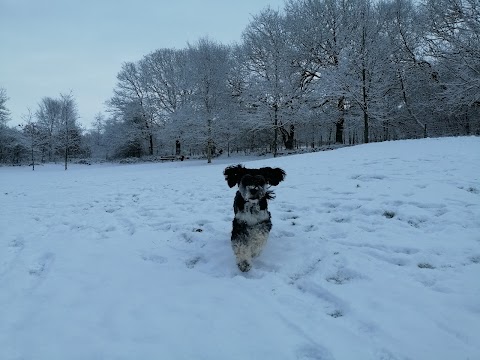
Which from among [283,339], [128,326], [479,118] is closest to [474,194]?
[283,339]

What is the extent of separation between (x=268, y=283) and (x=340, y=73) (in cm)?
2178

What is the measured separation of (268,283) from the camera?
12.8 feet

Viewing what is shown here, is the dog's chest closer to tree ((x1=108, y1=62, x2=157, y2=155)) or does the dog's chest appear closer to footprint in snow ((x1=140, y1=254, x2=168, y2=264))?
footprint in snow ((x1=140, y1=254, x2=168, y2=264))

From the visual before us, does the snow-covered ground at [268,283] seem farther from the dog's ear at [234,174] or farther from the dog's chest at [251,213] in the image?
the dog's ear at [234,174]

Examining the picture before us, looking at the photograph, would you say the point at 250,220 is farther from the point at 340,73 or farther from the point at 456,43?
the point at 456,43

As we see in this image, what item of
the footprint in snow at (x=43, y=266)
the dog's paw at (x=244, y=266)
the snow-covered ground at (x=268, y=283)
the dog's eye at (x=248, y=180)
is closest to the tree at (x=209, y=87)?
the snow-covered ground at (x=268, y=283)

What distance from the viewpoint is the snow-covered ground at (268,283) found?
2807mm

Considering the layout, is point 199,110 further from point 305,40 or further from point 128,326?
point 128,326

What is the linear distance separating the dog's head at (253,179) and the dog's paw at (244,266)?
857 millimetres

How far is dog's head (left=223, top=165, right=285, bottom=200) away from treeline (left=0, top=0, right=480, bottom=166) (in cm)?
1973

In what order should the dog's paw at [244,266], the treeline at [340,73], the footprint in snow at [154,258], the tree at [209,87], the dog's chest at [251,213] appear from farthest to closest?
the tree at [209,87], the treeline at [340,73], the footprint in snow at [154,258], the dog's chest at [251,213], the dog's paw at [244,266]

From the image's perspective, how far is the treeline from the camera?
22.4m

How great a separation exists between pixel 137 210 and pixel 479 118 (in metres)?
28.9

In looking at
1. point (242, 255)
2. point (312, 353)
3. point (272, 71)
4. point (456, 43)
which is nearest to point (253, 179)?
point (242, 255)
